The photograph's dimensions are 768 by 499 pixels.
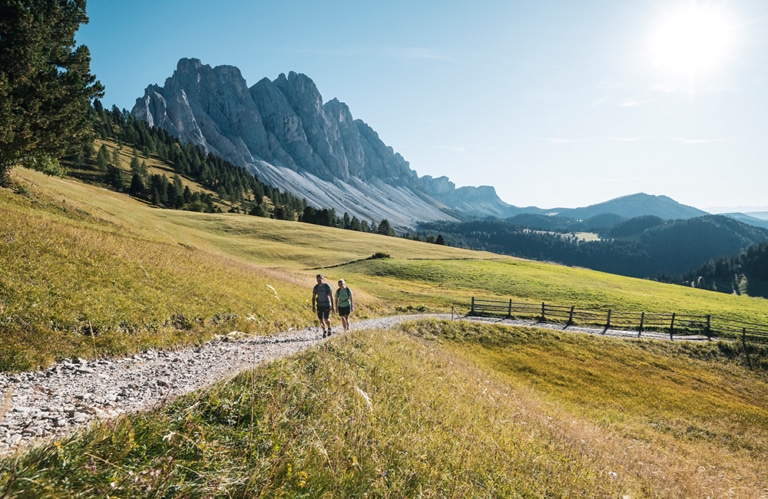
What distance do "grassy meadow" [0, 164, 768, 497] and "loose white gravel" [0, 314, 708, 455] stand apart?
77 cm

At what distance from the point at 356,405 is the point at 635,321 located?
46.1 m

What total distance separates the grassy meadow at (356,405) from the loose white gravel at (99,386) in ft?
2.52

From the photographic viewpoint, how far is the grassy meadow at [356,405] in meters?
4.12

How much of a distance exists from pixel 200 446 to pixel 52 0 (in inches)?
1438

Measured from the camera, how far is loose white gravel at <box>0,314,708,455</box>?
21.9 ft

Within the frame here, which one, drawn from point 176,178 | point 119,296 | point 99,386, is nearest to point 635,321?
point 119,296

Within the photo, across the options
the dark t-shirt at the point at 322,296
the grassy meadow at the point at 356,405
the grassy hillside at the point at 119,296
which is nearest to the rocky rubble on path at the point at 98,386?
the grassy hillside at the point at 119,296

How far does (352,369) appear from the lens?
10.1m

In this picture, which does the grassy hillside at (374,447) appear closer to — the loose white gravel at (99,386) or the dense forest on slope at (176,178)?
the loose white gravel at (99,386)

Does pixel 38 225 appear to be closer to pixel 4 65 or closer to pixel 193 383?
pixel 4 65

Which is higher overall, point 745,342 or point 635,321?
point 745,342

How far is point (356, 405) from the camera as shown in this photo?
7.14m

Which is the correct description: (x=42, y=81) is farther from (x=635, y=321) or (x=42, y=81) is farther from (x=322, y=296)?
(x=635, y=321)

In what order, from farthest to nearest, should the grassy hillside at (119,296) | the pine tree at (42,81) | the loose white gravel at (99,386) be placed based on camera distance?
the pine tree at (42,81) → the grassy hillside at (119,296) → the loose white gravel at (99,386)
